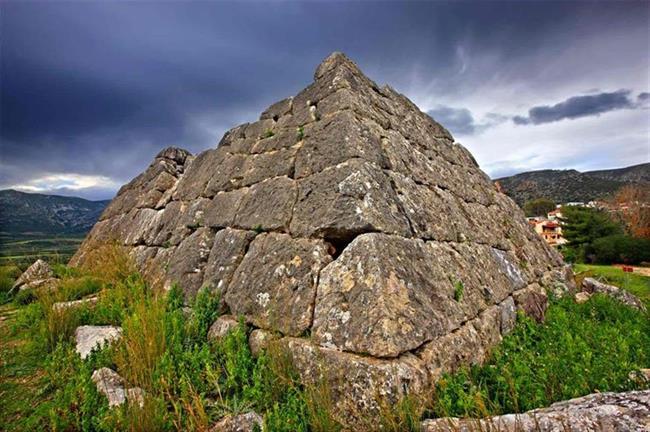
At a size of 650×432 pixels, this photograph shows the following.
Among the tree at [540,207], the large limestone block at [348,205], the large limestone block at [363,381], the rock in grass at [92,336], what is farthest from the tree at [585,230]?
the tree at [540,207]

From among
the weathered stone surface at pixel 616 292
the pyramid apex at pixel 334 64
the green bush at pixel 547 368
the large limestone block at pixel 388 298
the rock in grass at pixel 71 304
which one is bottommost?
the weathered stone surface at pixel 616 292

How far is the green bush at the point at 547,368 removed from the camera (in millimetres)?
2799

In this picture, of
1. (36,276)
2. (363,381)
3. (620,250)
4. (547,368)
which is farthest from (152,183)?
(620,250)

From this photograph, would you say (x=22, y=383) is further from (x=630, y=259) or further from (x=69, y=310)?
(x=630, y=259)

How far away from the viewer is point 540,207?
81562mm

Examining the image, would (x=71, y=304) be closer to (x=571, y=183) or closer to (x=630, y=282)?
(x=630, y=282)

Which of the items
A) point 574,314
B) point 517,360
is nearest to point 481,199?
point 574,314

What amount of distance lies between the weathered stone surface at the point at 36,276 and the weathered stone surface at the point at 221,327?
5186 mm

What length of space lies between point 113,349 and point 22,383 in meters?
0.96

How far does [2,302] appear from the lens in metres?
7.06

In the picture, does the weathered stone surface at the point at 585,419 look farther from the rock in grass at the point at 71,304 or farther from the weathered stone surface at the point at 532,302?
the rock in grass at the point at 71,304

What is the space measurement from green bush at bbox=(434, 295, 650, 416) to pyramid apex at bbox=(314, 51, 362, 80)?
513cm

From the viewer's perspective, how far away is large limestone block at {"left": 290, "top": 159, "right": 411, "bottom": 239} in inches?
150

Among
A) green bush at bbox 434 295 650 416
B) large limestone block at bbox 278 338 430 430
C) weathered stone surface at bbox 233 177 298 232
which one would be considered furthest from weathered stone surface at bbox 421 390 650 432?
weathered stone surface at bbox 233 177 298 232
